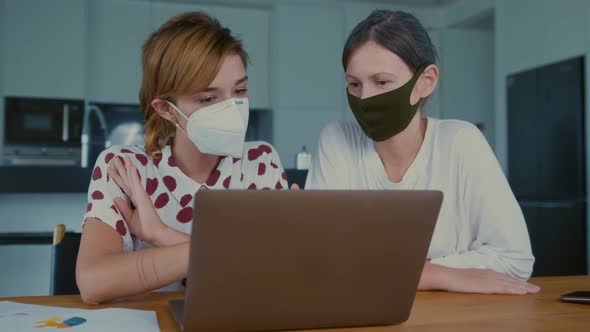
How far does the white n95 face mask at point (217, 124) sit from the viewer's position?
127 cm

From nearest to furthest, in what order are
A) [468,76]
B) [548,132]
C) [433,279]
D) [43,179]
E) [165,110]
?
[433,279] → [165,110] → [43,179] → [548,132] → [468,76]

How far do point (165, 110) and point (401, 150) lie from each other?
22.6 inches

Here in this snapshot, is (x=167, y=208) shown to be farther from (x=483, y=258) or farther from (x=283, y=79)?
(x=283, y=79)

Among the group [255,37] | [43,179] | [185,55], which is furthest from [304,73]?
[185,55]

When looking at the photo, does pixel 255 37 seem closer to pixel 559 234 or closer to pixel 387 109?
pixel 559 234

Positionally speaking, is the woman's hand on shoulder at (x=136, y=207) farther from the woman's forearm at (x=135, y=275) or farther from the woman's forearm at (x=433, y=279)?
the woman's forearm at (x=433, y=279)

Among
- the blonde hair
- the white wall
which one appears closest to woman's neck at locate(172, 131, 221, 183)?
the blonde hair

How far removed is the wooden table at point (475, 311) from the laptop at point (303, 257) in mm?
52

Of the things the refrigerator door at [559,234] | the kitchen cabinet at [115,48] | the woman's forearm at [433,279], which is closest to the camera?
the woman's forearm at [433,279]

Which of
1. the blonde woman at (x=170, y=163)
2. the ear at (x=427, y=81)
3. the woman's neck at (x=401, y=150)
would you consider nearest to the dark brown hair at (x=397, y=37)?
the ear at (x=427, y=81)

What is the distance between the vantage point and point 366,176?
148 cm

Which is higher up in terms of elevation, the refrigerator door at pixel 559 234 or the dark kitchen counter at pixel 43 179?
the dark kitchen counter at pixel 43 179

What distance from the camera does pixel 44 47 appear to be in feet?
15.8

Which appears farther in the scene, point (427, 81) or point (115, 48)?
point (115, 48)
